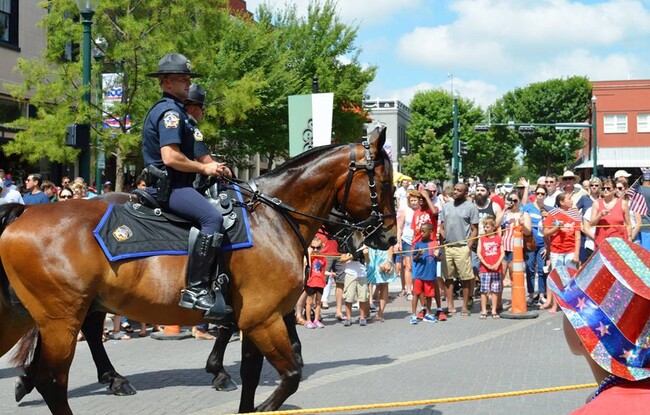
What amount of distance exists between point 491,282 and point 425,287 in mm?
1217

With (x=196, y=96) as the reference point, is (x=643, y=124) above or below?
above

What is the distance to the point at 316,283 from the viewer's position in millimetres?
12727

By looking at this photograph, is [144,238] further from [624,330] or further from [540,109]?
[540,109]

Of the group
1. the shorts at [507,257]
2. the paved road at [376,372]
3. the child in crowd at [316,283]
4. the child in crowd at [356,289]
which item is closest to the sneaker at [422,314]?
the paved road at [376,372]

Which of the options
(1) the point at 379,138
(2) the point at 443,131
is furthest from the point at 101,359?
(2) the point at 443,131

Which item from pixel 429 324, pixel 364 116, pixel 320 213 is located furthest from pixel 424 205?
pixel 364 116

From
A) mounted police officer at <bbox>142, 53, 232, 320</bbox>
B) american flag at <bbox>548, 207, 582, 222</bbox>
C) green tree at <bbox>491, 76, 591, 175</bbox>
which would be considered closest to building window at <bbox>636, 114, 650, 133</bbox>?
green tree at <bbox>491, 76, 591, 175</bbox>

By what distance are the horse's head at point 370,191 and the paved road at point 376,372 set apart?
1.66 meters

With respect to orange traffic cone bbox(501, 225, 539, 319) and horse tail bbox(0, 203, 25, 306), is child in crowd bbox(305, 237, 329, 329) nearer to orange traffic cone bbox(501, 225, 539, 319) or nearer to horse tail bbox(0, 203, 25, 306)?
orange traffic cone bbox(501, 225, 539, 319)

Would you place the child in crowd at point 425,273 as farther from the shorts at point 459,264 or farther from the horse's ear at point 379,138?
the horse's ear at point 379,138

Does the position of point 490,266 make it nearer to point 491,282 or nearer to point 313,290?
point 491,282

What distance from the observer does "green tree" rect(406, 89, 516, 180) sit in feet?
287

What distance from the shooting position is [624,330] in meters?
1.99

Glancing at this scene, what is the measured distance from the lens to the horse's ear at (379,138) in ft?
22.6
